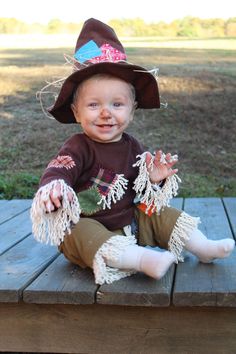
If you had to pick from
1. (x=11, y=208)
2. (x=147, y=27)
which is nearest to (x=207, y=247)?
(x=11, y=208)

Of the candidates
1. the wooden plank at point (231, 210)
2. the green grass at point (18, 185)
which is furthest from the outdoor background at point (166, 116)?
the wooden plank at point (231, 210)

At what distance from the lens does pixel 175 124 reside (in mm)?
6242

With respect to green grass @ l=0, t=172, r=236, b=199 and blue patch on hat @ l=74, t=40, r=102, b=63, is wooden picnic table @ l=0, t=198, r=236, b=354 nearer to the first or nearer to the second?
blue patch on hat @ l=74, t=40, r=102, b=63

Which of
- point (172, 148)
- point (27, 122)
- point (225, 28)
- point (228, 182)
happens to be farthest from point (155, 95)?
point (225, 28)

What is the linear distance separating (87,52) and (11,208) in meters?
1.65

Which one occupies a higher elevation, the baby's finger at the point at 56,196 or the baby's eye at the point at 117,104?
the baby's eye at the point at 117,104

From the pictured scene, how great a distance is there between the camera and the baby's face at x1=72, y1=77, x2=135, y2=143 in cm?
216

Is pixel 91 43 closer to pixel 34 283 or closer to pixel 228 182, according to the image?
pixel 34 283

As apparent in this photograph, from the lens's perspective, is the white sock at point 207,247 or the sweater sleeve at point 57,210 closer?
the sweater sleeve at point 57,210

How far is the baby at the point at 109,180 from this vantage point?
202cm

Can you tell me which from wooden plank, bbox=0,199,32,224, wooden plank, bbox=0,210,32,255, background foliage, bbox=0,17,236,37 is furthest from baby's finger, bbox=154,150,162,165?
background foliage, bbox=0,17,236,37

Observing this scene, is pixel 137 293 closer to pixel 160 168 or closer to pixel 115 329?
pixel 115 329

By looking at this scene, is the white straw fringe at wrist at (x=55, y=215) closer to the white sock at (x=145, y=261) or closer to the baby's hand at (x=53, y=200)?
the baby's hand at (x=53, y=200)

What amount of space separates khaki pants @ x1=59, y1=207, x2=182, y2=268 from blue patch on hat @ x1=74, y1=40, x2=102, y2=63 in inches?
24.4
